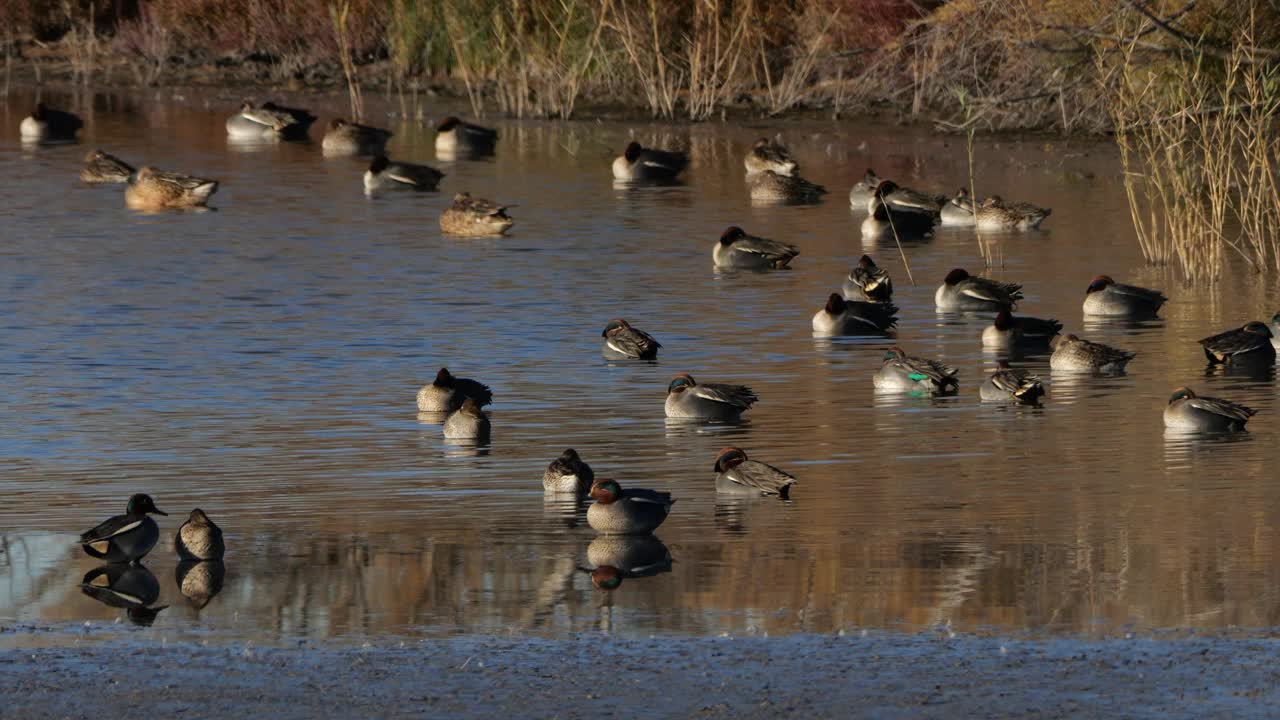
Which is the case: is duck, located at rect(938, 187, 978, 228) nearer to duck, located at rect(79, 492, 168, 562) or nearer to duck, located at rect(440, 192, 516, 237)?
duck, located at rect(440, 192, 516, 237)

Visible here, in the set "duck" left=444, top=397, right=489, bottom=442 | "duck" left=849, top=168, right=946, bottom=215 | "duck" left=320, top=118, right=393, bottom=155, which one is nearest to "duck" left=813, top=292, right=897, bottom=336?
"duck" left=444, top=397, right=489, bottom=442

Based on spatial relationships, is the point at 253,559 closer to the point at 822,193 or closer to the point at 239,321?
the point at 239,321

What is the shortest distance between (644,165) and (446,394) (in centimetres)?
1619

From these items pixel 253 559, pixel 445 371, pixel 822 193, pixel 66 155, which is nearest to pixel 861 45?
pixel 822 193

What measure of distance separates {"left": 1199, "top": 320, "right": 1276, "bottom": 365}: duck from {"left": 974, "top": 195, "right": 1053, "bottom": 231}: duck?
842 cm

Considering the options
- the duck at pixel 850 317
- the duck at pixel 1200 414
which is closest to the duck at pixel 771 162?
the duck at pixel 850 317

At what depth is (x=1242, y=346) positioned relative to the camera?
16.2 m

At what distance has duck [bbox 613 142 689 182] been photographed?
30016 millimetres

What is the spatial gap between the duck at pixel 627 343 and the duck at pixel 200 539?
264 inches

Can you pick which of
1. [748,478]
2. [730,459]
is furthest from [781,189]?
[748,478]

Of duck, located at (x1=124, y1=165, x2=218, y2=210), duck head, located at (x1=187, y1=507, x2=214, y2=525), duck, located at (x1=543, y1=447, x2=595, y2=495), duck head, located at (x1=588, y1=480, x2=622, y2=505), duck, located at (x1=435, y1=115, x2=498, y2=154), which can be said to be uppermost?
duck, located at (x1=435, y1=115, x2=498, y2=154)

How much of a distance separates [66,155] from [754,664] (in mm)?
27116

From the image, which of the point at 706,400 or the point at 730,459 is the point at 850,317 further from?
the point at 730,459

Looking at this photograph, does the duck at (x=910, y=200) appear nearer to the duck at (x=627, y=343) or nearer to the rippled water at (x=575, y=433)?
the rippled water at (x=575, y=433)
